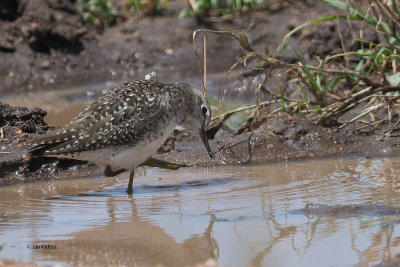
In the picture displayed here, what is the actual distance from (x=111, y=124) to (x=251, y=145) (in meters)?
1.76

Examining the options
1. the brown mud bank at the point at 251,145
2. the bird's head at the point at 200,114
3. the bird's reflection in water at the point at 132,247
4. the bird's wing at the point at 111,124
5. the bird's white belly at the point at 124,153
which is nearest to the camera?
the bird's reflection in water at the point at 132,247

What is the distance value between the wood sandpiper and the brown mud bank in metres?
0.71

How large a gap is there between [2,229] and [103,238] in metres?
0.83

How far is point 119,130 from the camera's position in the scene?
23.9 ft

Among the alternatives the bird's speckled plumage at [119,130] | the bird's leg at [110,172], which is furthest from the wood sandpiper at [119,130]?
the bird's leg at [110,172]

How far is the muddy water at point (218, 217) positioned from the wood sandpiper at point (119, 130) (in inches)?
14.1

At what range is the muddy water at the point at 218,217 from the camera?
5.13 m

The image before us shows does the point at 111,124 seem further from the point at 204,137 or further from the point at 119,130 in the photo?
the point at 204,137

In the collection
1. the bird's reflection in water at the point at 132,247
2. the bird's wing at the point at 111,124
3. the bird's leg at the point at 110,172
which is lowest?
the bird's reflection in water at the point at 132,247

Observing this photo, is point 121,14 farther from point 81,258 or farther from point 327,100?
point 81,258

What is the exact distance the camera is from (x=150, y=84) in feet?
25.7

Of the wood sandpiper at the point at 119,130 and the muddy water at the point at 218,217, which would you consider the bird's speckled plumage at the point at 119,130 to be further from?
the muddy water at the point at 218,217

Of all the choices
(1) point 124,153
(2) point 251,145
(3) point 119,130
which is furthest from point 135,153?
(2) point 251,145

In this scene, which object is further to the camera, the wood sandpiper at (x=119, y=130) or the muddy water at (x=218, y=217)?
the wood sandpiper at (x=119, y=130)
